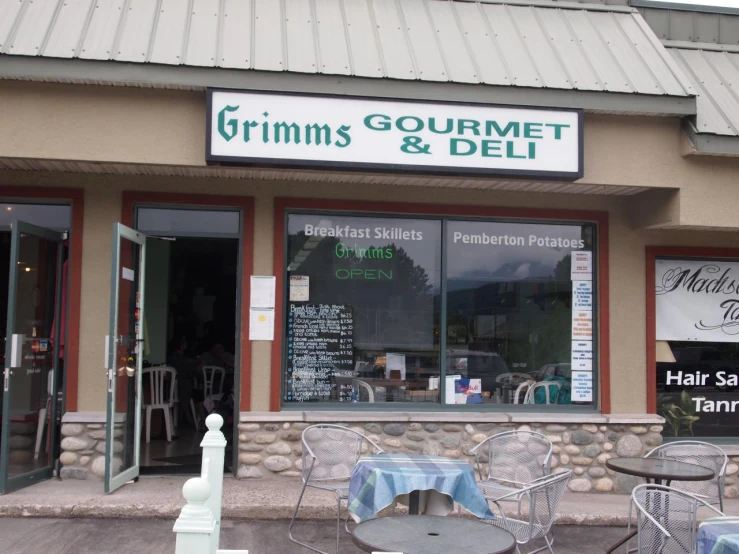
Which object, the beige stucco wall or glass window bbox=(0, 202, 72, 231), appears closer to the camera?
the beige stucco wall

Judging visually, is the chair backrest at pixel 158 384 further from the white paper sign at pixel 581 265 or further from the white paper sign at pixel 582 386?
the white paper sign at pixel 581 265

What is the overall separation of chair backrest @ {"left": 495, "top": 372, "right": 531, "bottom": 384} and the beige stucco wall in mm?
917

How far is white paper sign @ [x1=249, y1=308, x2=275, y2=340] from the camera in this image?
7.23m

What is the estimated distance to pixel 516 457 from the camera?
6.05 metres

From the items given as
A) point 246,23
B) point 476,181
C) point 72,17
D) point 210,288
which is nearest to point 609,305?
point 476,181

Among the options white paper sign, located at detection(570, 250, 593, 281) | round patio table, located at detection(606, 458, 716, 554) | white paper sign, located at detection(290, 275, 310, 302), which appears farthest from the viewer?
white paper sign, located at detection(570, 250, 593, 281)

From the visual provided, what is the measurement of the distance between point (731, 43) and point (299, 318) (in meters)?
6.15

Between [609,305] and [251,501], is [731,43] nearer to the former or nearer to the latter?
[609,305]

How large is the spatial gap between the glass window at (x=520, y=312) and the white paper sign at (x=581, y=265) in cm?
1

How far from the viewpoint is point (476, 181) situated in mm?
7008

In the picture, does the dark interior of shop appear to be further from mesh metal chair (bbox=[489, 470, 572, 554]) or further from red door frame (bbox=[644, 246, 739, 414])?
red door frame (bbox=[644, 246, 739, 414])

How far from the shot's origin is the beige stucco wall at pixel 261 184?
248 inches

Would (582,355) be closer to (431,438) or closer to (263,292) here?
(431,438)

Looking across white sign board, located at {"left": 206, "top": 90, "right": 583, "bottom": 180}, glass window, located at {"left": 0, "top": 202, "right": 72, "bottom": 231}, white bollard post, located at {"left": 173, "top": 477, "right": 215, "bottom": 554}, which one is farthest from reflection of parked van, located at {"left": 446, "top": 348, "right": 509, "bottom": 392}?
white bollard post, located at {"left": 173, "top": 477, "right": 215, "bottom": 554}
